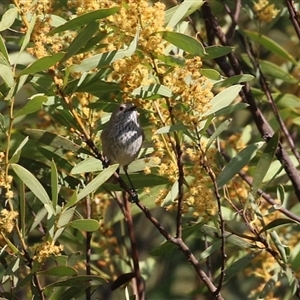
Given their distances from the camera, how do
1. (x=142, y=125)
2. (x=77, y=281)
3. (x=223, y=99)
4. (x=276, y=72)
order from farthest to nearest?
1. (x=276, y=72)
2. (x=142, y=125)
3. (x=77, y=281)
4. (x=223, y=99)

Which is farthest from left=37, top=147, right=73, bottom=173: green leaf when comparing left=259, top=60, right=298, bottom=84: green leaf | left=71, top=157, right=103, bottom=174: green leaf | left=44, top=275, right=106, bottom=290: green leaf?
left=259, top=60, right=298, bottom=84: green leaf

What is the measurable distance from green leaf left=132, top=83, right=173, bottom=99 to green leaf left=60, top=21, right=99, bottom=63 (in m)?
0.17

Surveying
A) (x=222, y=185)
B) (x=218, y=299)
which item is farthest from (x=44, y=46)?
(x=218, y=299)

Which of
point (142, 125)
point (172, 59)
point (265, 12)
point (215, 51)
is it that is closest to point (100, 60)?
point (172, 59)

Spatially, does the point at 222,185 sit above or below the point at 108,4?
below

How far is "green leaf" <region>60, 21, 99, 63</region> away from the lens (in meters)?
2.01

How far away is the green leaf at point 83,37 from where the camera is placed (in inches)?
79.3

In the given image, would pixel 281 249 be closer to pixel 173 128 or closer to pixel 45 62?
pixel 173 128

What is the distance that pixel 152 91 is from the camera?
197 cm

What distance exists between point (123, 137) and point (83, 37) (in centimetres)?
91

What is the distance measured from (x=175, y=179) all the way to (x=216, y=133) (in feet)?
0.55

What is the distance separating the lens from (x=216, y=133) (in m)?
2.09

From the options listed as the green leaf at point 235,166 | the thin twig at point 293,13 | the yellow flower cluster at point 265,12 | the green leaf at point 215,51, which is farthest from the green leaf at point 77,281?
the yellow flower cluster at point 265,12

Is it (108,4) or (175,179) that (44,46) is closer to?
(108,4)
